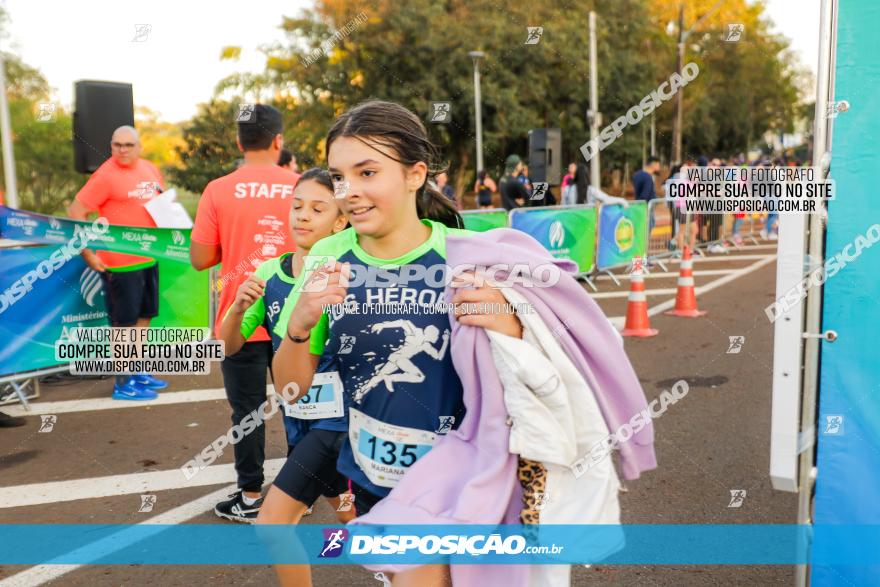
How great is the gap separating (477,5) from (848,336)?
32.3 meters

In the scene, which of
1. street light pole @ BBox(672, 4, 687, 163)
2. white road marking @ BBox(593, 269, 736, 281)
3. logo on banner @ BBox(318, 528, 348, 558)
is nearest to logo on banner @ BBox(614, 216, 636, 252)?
white road marking @ BBox(593, 269, 736, 281)

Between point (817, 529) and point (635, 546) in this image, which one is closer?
point (817, 529)

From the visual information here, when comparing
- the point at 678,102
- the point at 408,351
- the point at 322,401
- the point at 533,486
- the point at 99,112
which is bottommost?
the point at 322,401

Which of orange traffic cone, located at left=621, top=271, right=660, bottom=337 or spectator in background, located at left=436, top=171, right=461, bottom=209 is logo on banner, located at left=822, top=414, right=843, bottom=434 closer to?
spectator in background, located at left=436, top=171, right=461, bottom=209

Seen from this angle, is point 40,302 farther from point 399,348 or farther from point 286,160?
point 399,348

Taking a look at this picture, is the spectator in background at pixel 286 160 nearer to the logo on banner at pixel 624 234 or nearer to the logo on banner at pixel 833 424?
the logo on banner at pixel 624 234

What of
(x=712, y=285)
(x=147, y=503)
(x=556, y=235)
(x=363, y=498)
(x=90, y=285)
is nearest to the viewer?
(x=363, y=498)

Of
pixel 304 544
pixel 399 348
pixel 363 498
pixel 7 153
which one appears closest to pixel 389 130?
pixel 399 348

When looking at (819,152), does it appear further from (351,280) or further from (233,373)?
(233,373)

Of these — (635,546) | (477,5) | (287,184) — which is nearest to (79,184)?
(477,5)

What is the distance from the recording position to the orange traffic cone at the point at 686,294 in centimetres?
1025

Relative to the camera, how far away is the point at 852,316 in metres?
2.77

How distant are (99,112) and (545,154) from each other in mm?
9230

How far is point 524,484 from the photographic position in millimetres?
1993
